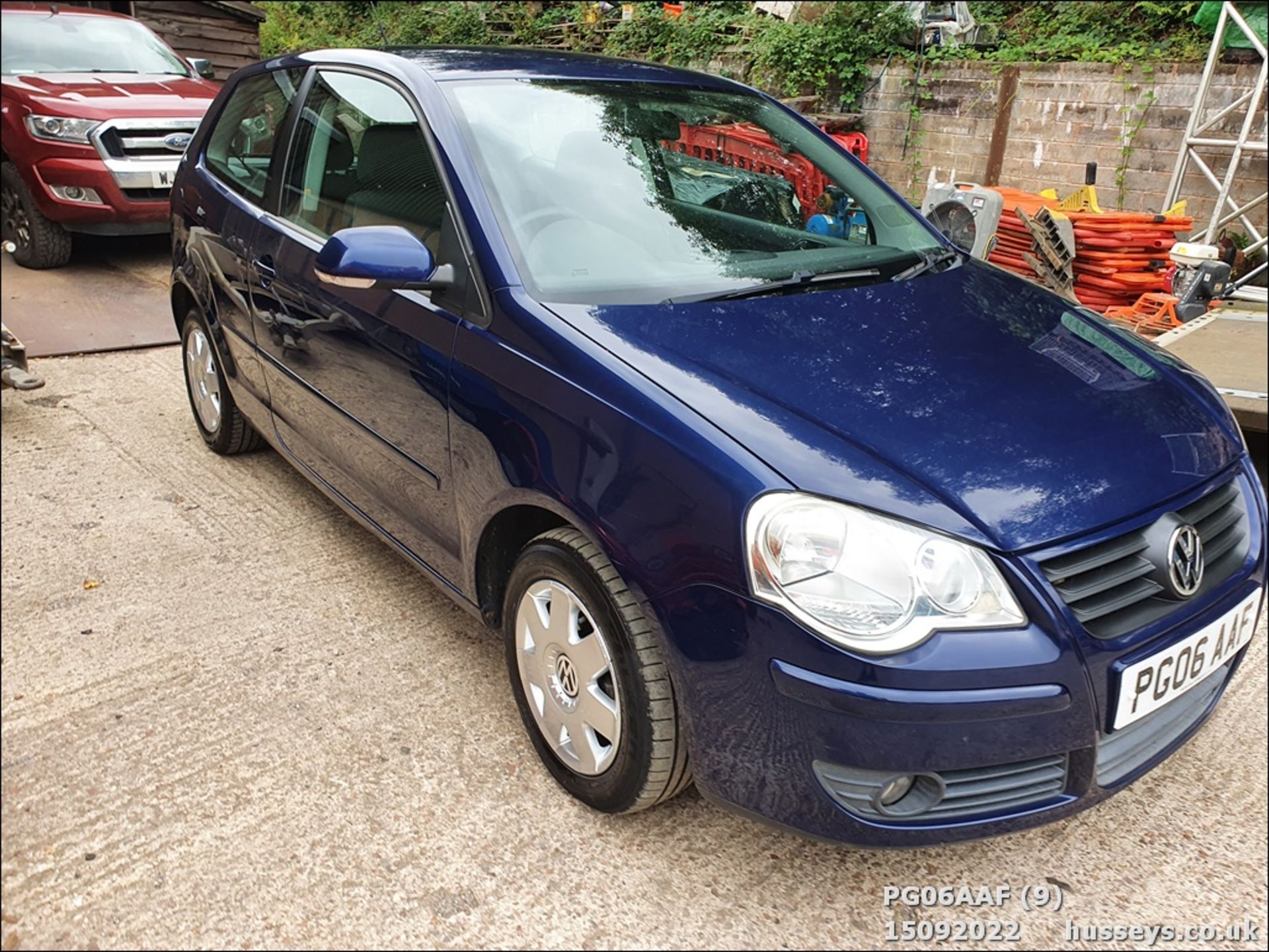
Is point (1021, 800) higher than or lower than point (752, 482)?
lower

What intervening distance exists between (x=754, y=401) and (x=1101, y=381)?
2.80ft

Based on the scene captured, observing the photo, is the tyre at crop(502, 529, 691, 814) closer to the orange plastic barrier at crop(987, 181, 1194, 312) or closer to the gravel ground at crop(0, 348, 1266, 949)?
the gravel ground at crop(0, 348, 1266, 949)

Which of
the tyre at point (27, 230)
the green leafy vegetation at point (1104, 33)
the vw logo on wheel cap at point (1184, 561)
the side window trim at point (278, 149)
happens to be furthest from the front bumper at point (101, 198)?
the green leafy vegetation at point (1104, 33)

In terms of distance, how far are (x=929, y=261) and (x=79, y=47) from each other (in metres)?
7.66

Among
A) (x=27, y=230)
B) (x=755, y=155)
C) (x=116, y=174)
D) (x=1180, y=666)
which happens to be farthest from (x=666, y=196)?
(x=27, y=230)

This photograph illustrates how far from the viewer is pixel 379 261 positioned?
2.29m

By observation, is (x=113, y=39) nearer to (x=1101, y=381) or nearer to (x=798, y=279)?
(x=798, y=279)

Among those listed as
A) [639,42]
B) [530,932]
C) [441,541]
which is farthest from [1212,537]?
[639,42]

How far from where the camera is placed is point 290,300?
10.0 feet

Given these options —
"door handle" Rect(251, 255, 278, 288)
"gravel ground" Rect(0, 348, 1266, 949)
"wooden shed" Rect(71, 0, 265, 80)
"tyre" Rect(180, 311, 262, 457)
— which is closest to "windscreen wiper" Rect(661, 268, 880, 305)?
"gravel ground" Rect(0, 348, 1266, 949)

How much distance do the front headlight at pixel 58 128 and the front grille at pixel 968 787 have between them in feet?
23.0

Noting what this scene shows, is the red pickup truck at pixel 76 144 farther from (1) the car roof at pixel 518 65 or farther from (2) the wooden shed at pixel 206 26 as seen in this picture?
(2) the wooden shed at pixel 206 26

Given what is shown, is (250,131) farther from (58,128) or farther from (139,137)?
(58,128)

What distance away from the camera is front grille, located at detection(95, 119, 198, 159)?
264 inches
